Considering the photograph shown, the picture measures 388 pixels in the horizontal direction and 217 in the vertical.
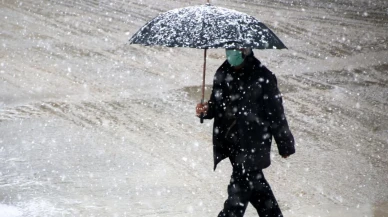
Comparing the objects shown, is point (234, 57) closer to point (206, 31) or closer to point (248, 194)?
point (206, 31)

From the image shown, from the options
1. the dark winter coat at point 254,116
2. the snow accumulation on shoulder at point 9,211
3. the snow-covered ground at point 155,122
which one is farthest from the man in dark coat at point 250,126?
the snow accumulation on shoulder at point 9,211

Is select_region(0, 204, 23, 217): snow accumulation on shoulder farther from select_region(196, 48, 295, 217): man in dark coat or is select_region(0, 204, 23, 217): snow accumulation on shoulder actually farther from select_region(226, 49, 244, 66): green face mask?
select_region(226, 49, 244, 66): green face mask

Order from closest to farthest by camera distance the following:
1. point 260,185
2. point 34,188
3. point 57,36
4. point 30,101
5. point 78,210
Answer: point 260,185
point 78,210
point 34,188
point 30,101
point 57,36

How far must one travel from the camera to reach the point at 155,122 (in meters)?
8.16

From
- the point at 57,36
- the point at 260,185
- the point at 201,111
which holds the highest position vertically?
the point at 201,111

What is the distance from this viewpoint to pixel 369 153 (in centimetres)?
729

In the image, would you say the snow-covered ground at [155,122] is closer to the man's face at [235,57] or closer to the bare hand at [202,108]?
the bare hand at [202,108]

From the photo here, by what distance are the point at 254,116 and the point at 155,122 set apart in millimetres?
3544

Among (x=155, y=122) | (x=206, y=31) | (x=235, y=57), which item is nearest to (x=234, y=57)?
(x=235, y=57)

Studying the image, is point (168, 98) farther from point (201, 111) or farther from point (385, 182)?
point (201, 111)

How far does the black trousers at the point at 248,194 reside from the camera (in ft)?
15.6

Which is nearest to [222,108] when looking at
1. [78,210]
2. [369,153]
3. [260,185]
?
[260,185]

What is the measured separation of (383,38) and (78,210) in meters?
9.02

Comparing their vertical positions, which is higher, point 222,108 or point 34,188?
point 222,108
